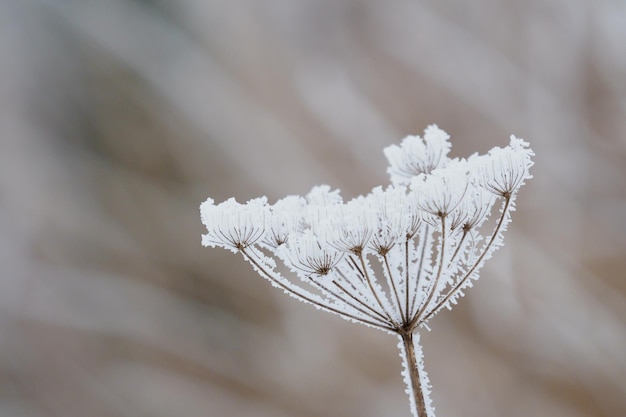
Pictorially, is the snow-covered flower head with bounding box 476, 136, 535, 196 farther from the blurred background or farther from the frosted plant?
the blurred background

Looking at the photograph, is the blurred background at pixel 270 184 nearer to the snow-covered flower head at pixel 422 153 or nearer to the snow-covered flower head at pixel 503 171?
the snow-covered flower head at pixel 422 153

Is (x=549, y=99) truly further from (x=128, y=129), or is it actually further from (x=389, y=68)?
(x=128, y=129)

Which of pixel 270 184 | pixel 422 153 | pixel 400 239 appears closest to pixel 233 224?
pixel 400 239

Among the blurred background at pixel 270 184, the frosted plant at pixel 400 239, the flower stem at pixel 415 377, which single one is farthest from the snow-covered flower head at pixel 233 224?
the blurred background at pixel 270 184

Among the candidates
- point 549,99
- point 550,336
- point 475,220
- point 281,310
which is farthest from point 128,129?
point 475,220

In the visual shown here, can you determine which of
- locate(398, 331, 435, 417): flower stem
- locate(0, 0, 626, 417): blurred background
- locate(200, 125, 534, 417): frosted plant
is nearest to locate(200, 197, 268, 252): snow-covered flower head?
locate(200, 125, 534, 417): frosted plant

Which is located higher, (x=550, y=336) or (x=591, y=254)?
(x=591, y=254)
